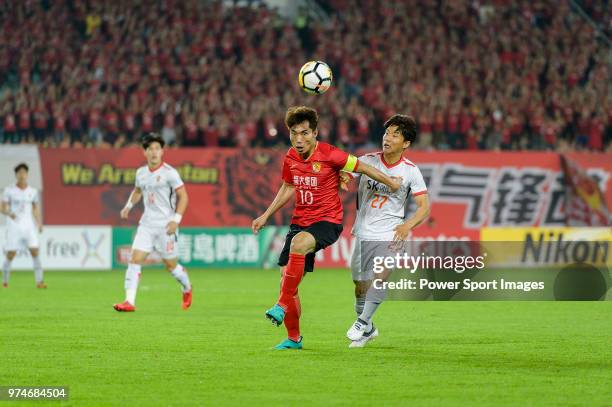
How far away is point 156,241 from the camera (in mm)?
15727

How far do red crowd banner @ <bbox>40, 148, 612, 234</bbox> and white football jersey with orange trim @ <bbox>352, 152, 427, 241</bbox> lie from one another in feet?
55.5

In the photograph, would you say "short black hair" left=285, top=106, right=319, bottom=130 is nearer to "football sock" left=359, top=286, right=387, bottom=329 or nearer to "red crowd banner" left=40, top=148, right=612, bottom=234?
"football sock" left=359, top=286, right=387, bottom=329

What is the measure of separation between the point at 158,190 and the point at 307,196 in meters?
5.68

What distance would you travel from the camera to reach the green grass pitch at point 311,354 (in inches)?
307

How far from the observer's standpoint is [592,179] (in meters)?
29.0

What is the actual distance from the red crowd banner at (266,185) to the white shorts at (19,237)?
5.44 metres

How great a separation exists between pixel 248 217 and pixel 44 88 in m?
6.32

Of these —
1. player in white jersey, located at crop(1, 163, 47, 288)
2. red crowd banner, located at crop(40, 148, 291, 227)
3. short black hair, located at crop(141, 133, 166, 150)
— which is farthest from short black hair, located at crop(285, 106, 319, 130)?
red crowd banner, located at crop(40, 148, 291, 227)

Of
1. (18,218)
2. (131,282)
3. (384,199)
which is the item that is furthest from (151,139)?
(18,218)

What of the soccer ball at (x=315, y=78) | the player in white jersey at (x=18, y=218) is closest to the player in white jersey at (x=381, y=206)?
the soccer ball at (x=315, y=78)

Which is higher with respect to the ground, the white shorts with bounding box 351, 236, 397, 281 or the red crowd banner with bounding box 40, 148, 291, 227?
the white shorts with bounding box 351, 236, 397, 281

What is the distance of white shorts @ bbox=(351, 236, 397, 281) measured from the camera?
1085cm

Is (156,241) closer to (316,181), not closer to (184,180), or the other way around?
(316,181)

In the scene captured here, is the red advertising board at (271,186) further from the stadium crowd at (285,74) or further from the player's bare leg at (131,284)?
the player's bare leg at (131,284)
